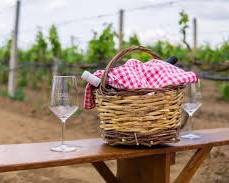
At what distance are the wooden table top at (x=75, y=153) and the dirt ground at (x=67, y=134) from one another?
1.86 metres

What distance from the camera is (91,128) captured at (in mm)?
7266

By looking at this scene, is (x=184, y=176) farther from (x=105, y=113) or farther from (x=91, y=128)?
(x=91, y=128)

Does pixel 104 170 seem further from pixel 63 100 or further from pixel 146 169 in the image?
pixel 63 100

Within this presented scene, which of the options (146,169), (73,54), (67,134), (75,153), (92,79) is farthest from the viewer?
(73,54)

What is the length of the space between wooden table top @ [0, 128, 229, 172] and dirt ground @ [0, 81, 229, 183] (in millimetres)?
1864

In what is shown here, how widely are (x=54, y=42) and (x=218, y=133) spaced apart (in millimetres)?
10031

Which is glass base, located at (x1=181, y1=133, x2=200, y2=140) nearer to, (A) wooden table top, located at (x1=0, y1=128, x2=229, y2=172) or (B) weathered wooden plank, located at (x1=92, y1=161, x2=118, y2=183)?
(A) wooden table top, located at (x1=0, y1=128, x2=229, y2=172)

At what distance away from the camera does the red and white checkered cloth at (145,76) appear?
2.37 metres

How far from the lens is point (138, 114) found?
7.64 feet

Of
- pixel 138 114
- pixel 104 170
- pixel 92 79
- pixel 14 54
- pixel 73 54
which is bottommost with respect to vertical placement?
Answer: pixel 104 170

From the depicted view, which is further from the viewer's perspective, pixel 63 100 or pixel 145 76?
pixel 145 76

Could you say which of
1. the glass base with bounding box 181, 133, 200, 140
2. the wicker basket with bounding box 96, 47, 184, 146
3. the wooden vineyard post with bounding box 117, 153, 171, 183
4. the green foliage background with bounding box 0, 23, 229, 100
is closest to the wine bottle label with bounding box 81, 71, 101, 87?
the wicker basket with bounding box 96, 47, 184, 146

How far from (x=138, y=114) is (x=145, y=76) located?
219 millimetres

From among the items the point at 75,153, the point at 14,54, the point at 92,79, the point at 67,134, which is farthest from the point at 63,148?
the point at 14,54
